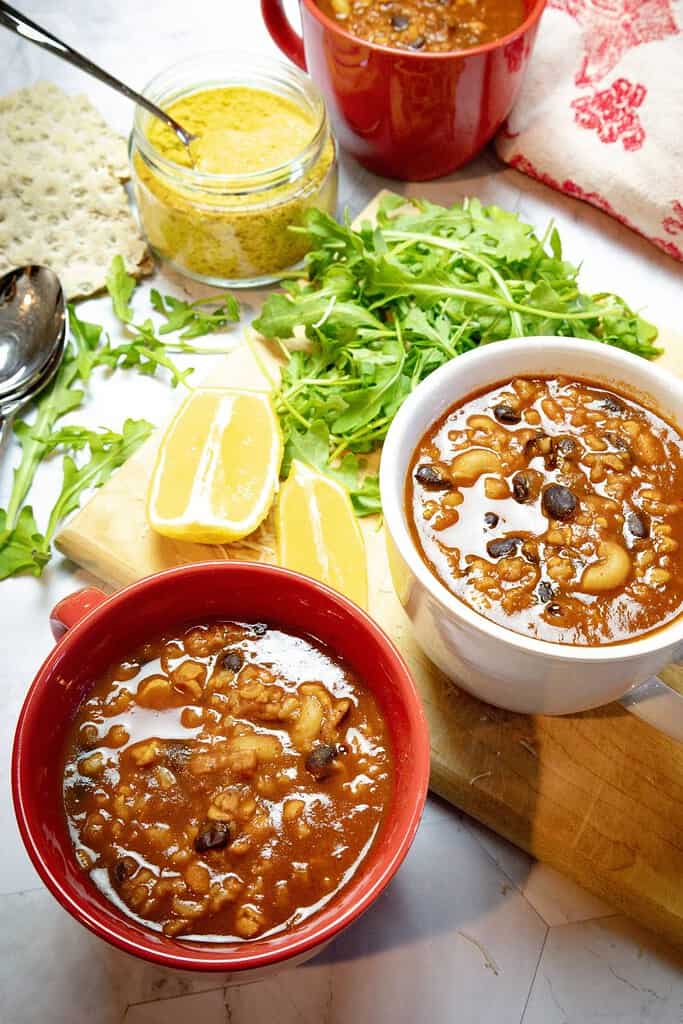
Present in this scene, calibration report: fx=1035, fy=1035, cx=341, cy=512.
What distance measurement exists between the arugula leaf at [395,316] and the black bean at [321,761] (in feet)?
2.39

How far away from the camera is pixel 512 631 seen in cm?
173

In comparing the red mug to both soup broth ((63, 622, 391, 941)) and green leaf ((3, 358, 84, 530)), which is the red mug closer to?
green leaf ((3, 358, 84, 530))

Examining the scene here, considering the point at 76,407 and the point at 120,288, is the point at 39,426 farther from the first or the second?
the point at 120,288

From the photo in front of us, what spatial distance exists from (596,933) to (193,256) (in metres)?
1.91

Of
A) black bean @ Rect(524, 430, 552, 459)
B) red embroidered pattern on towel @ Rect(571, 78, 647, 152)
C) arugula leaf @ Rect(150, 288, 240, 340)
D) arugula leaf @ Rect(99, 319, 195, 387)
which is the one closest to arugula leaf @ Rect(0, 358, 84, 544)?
arugula leaf @ Rect(99, 319, 195, 387)

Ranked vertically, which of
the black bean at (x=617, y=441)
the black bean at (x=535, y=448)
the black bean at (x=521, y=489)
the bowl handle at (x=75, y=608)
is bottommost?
the bowl handle at (x=75, y=608)

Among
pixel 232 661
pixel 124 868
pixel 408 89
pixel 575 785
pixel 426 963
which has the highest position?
pixel 408 89

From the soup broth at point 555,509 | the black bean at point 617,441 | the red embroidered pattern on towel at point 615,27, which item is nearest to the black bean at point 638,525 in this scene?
the soup broth at point 555,509

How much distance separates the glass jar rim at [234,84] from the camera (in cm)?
258

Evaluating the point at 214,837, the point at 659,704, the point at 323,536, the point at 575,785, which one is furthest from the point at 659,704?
the point at 214,837

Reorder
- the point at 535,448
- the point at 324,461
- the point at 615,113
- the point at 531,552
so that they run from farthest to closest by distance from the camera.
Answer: the point at 615,113 → the point at 324,461 → the point at 535,448 → the point at 531,552

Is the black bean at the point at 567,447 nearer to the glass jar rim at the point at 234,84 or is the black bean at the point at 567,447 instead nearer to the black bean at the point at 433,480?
the black bean at the point at 433,480

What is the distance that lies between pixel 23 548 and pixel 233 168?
3.73 feet

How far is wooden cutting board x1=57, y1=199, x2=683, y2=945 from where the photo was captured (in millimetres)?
1959
